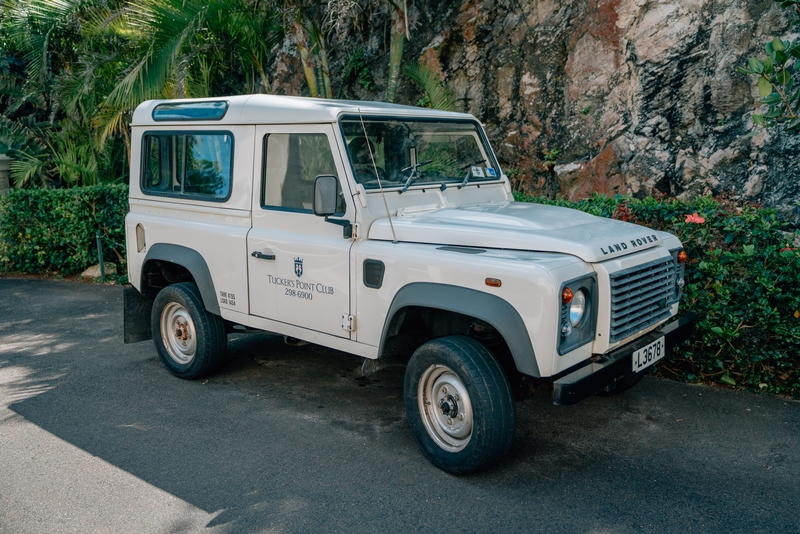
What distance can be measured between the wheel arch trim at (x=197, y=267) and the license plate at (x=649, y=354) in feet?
10.2

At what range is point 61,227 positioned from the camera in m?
10.3

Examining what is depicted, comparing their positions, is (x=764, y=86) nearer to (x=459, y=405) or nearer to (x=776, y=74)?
(x=776, y=74)

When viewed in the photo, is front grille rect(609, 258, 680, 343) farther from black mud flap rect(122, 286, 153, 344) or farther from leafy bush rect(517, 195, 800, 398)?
black mud flap rect(122, 286, 153, 344)

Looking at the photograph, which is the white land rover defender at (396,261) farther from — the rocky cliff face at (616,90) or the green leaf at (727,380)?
the rocky cliff face at (616,90)

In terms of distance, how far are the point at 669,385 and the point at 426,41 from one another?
7502mm

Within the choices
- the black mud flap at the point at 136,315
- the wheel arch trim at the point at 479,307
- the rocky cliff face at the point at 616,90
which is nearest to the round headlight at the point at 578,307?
the wheel arch trim at the point at 479,307

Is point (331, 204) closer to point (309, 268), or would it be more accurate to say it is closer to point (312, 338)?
point (309, 268)

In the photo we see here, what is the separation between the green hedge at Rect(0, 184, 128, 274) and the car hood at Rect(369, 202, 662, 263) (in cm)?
656

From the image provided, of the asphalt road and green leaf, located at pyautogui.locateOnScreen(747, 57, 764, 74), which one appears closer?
the asphalt road

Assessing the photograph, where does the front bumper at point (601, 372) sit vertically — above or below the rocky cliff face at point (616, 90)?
below

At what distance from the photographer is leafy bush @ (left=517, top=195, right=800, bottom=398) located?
5.07 meters

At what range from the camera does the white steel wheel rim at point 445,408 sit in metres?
3.99

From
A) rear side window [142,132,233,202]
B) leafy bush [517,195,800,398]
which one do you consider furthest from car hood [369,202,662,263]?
rear side window [142,132,233,202]

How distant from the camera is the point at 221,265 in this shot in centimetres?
530
